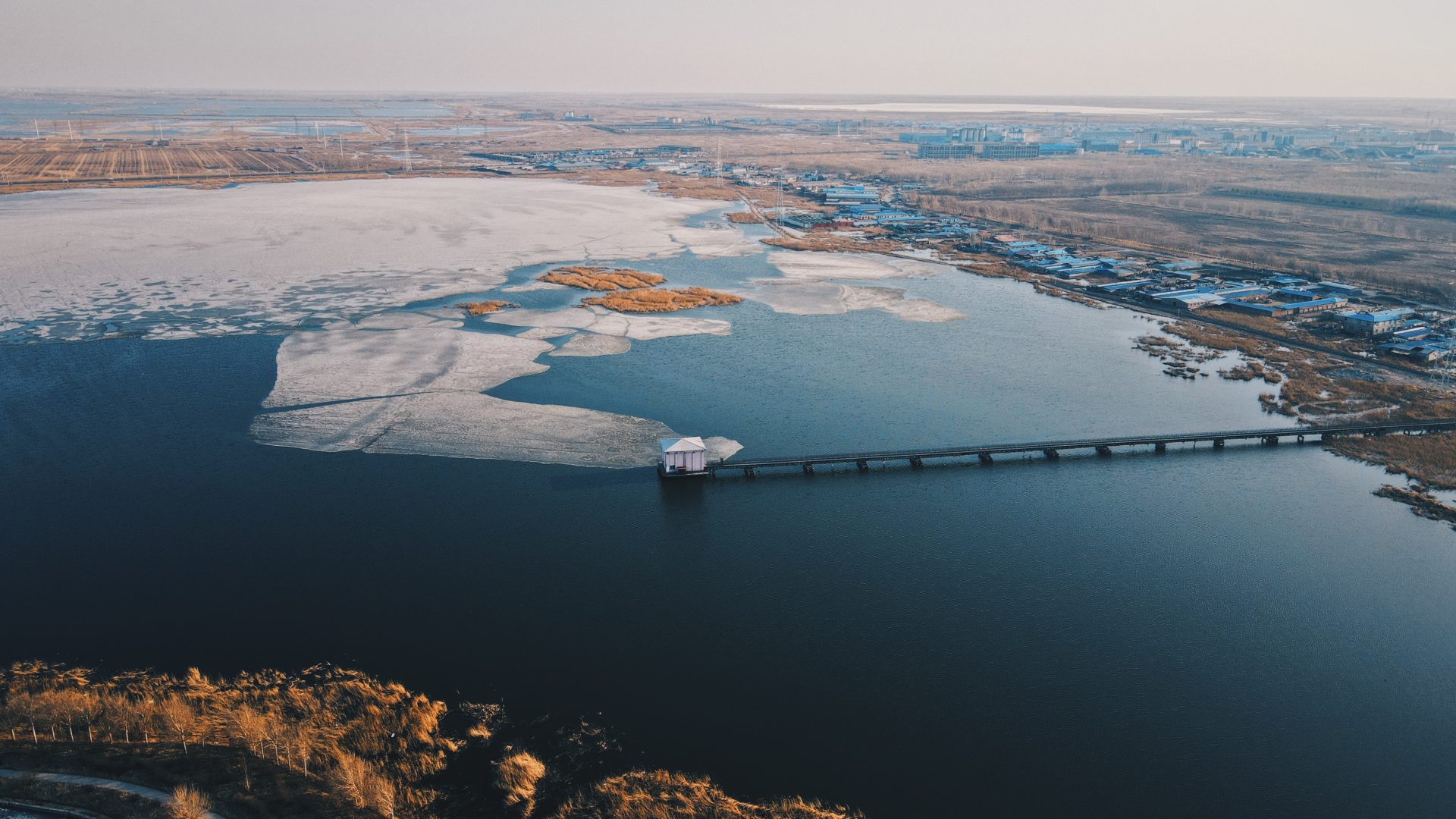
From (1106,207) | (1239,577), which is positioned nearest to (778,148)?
(1106,207)

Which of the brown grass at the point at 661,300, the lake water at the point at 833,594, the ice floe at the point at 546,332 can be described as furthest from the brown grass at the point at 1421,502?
the ice floe at the point at 546,332

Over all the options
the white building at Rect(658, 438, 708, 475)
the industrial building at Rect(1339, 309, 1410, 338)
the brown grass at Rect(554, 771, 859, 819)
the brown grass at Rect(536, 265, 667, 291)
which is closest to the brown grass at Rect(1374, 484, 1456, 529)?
the industrial building at Rect(1339, 309, 1410, 338)

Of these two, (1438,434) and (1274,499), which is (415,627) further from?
(1438,434)

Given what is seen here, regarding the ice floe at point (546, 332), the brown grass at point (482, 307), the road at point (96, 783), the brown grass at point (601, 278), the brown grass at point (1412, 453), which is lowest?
the road at point (96, 783)

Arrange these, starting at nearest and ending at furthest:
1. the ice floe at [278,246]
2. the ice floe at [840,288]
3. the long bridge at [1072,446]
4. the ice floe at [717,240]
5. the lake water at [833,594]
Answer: the lake water at [833,594] < the long bridge at [1072,446] < the ice floe at [278,246] < the ice floe at [840,288] < the ice floe at [717,240]

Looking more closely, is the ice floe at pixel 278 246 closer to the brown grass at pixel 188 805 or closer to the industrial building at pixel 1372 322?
the brown grass at pixel 188 805

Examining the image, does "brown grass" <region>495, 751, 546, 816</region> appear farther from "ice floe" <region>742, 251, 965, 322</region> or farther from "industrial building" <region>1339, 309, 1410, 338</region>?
"industrial building" <region>1339, 309, 1410, 338</region>

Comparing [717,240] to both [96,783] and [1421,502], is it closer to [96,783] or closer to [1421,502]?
[1421,502]
